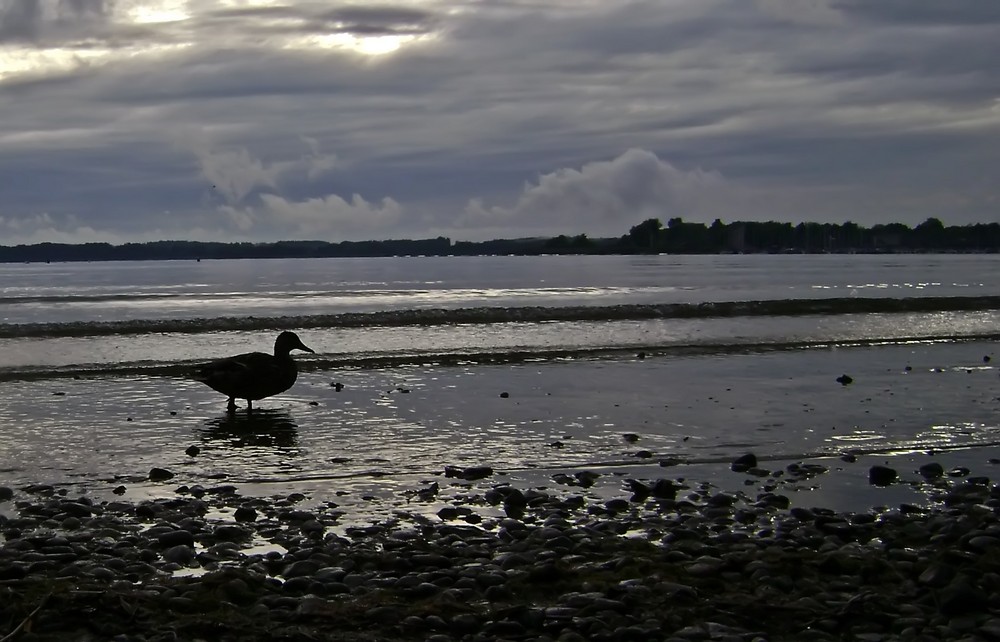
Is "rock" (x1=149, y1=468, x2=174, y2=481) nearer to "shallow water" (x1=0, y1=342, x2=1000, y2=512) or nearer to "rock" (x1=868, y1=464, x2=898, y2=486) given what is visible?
"shallow water" (x1=0, y1=342, x2=1000, y2=512)

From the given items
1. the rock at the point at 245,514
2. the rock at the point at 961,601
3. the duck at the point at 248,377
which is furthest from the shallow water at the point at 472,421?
the rock at the point at 961,601

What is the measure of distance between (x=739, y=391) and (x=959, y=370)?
18.2 feet

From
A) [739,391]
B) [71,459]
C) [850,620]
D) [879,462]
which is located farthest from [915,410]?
[71,459]

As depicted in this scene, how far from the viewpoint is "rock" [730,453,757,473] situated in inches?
410

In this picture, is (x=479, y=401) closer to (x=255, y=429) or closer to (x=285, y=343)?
(x=285, y=343)

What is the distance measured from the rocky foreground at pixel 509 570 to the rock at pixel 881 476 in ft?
2.17

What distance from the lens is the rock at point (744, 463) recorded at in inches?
410

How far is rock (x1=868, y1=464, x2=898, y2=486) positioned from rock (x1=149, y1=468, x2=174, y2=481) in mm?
6671

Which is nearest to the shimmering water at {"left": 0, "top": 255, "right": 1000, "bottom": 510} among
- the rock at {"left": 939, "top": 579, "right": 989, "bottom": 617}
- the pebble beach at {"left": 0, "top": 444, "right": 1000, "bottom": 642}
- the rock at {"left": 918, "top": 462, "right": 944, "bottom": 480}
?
the rock at {"left": 918, "top": 462, "right": 944, "bottom": 480}

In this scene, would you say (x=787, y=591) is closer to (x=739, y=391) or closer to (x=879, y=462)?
(x=879, y=462)

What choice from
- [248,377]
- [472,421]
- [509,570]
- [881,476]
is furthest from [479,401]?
[509,570]

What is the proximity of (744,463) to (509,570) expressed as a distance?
14.5ft

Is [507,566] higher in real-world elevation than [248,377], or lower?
lower

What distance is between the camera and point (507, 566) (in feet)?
22.6
